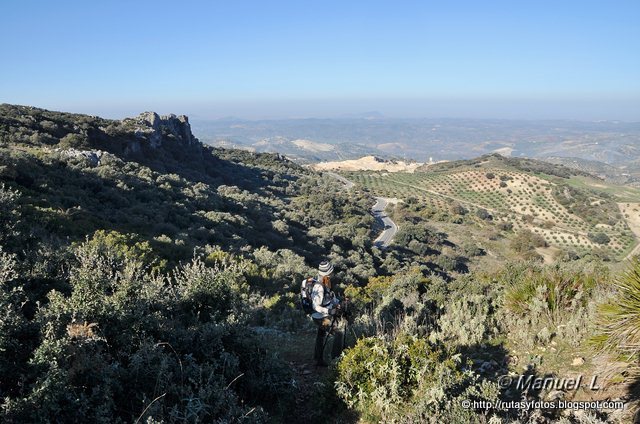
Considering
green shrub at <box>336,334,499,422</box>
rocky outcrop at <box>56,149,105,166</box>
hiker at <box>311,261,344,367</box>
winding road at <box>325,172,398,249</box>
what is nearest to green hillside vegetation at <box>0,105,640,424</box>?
green shrub at <box>336,334,499,422</box>

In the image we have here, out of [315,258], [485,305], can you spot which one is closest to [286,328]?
[485,305]

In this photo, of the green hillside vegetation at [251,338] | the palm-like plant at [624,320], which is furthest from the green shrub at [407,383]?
the palm-like plant at [624,320]

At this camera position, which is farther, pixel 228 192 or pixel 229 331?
pixel 228 192

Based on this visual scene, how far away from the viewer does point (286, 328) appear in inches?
337

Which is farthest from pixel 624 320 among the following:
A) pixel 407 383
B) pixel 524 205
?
pixel 524 205

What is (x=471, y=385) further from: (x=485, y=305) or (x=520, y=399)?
(x=485, y=305)

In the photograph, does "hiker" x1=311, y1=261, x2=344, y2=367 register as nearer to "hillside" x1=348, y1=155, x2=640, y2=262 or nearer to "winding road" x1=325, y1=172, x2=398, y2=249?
"winding road" x1=325, y1=172, x2=398, y2=249

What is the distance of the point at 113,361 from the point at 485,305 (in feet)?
19.8

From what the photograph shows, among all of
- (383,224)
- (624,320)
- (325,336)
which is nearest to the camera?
(624,320)

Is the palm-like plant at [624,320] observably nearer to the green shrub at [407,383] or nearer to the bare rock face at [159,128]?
the green shrub at [407,383]

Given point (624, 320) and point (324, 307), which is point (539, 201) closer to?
point (624, 320)

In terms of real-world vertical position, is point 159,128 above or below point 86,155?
above

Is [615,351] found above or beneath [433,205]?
above

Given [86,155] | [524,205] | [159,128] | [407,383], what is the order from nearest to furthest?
[407,383] < [86,155] < [159,128] < [524,205]
